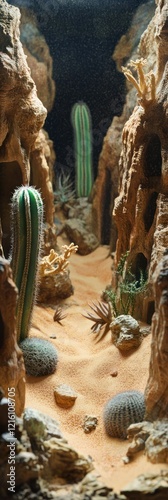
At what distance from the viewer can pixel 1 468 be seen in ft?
8.46

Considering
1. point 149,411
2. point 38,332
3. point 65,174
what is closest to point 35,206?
point 38,332

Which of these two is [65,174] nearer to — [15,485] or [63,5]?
[63,5]

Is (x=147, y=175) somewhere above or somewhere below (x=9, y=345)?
above

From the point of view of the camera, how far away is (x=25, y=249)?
196 inches

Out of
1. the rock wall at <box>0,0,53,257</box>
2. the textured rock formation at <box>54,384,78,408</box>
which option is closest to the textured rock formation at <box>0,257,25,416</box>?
the textured rock formation at <box>54,384,78,408</box>

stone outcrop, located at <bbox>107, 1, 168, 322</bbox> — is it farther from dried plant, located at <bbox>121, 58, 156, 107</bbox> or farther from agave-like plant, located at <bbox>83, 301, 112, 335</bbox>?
agave-like plant, located at <bbox>83, 301, 112, 335</bbox>

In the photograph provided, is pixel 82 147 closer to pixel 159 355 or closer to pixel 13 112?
pixel 13 112

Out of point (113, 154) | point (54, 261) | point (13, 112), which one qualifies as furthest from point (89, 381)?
point (113, 154)

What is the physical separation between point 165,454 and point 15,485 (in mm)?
880

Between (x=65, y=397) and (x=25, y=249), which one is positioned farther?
(x=25, y=249)

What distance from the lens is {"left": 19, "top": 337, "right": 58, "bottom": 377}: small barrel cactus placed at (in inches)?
185

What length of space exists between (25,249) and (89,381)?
1326 millimetres

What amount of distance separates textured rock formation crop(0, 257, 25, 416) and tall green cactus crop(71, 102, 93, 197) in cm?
629

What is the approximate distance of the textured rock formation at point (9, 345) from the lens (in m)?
3.25
